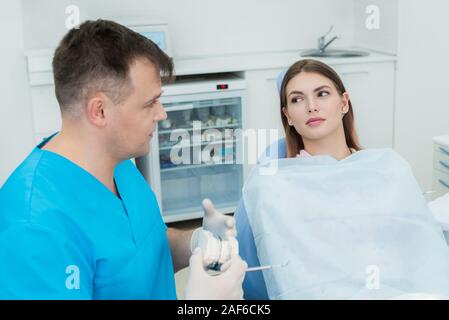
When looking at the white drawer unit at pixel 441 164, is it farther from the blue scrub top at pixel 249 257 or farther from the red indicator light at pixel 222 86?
the blue scrub top at pixel 249 257

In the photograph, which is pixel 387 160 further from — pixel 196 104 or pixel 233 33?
pixel 233 33

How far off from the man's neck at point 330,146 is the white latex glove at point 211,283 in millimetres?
740

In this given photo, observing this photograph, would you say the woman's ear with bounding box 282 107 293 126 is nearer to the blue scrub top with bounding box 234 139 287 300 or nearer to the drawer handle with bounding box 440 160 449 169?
the blue scrub top with bounding box 234 139 287 300

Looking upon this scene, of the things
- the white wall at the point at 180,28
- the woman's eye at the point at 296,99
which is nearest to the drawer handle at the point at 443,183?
the woman's eye at the point at 296,99

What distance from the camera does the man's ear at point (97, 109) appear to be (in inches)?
46.4

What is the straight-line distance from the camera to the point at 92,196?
1225 mm

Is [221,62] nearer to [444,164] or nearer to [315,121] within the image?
[444,164]

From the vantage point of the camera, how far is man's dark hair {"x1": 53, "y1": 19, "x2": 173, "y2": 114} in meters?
1.16

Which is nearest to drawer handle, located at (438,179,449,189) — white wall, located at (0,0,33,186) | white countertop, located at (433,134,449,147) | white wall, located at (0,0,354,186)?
white countertop, located at (433,134,449,147)

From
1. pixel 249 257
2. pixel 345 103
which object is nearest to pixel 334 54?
pixel 345 103

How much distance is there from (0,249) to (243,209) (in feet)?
2.39

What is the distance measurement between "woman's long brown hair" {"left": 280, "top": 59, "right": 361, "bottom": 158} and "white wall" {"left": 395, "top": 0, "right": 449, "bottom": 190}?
1682 mm

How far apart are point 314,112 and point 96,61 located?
29.0 inches
